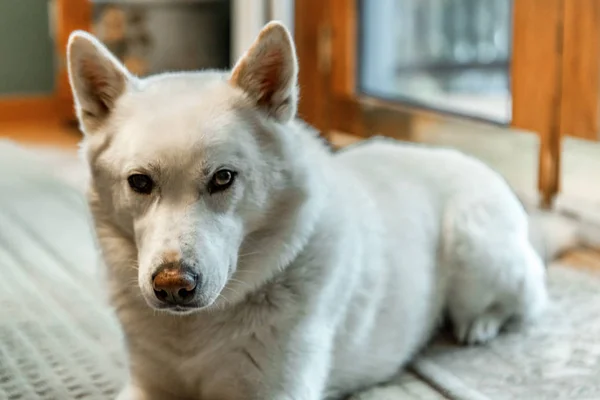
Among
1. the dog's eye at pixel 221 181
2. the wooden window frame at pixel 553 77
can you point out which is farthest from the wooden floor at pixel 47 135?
the dog's eye at pixel 221 181

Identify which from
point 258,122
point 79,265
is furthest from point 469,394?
point 79,265

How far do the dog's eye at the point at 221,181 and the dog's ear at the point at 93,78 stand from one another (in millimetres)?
226

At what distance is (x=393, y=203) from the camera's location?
5.54 ft

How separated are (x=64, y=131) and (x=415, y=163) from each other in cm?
300

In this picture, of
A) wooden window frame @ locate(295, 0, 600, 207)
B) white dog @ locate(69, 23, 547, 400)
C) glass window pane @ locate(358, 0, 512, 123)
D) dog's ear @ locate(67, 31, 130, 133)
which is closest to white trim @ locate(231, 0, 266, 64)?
glass window pane @ locate(358, 0, 512, 123)

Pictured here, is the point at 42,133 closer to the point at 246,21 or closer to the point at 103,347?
the point at 246,21

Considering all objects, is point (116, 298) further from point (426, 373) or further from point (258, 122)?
point (426, 373)

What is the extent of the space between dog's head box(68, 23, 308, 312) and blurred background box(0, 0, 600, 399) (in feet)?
A: 1.64

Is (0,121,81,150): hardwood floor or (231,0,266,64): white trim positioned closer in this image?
(231,0,266,64): white trim

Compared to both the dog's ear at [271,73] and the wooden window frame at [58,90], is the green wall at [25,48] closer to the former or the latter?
the wooden window frame at [58,90]

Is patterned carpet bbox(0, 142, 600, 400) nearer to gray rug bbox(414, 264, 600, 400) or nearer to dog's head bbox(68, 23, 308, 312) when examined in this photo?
gray rug bbox(414, 264, 600, 400)

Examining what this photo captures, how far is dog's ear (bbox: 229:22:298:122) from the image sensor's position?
1296 millimetres

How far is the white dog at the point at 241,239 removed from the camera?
4.05 ft

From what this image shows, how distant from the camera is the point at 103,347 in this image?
180cm
